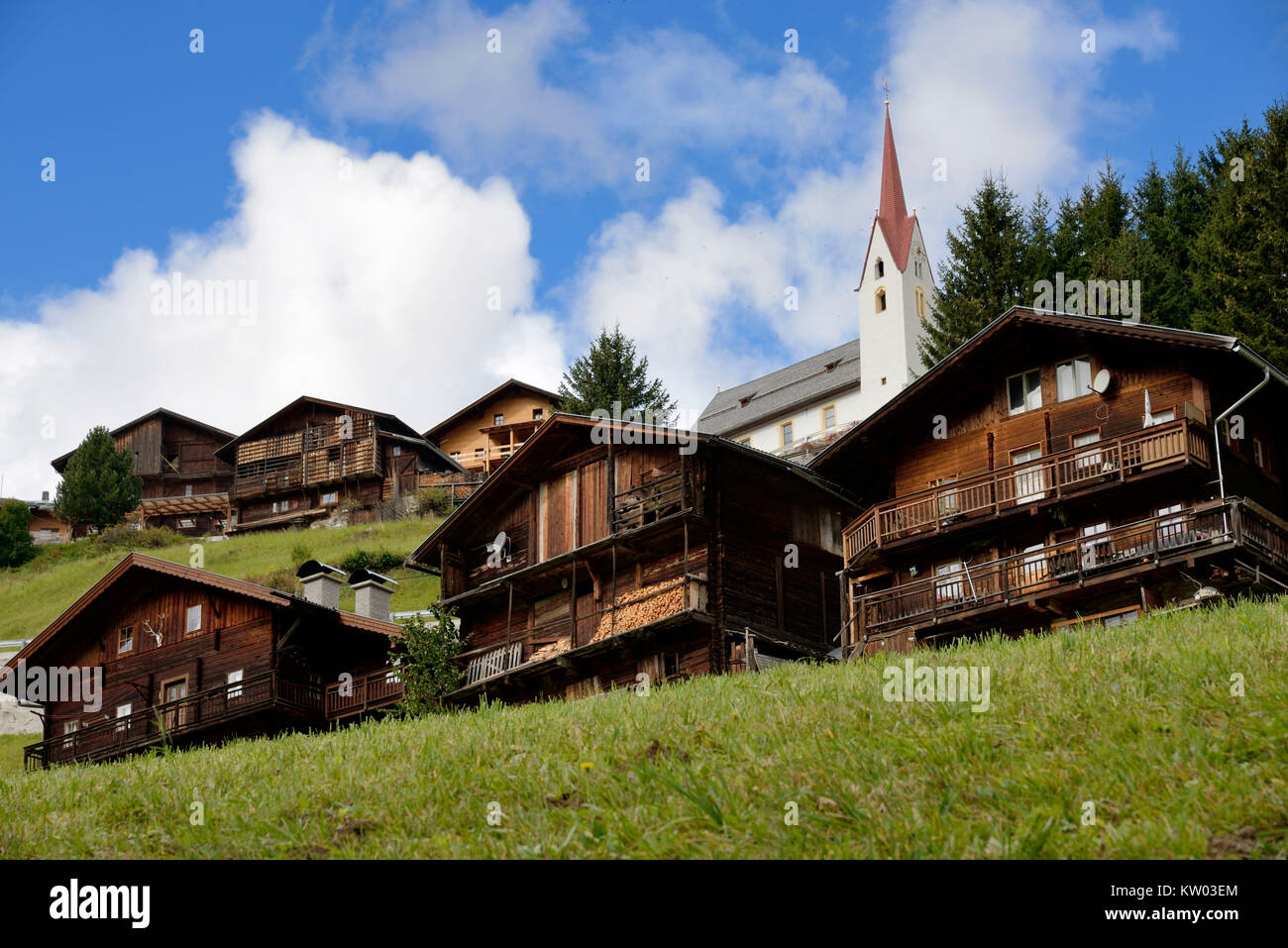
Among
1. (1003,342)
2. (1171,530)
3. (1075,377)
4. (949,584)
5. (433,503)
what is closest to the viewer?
(1171,530)

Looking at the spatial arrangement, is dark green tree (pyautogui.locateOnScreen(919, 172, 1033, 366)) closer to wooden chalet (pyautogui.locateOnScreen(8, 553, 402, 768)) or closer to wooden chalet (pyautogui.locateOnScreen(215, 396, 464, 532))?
wooden chalet (pyautogui.locateOnScreen(8, 553, 402, 768))

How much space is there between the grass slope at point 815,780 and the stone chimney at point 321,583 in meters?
24.9

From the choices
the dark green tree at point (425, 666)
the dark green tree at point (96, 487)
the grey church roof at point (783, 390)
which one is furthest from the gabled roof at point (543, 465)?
the dark green tree at point (96, 487)

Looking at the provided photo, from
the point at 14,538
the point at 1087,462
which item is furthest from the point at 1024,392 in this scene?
the point at 14,538

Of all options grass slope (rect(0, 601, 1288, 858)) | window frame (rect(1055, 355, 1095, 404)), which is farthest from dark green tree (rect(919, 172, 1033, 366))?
grass slope (rect(0, 601, 1288, 858))

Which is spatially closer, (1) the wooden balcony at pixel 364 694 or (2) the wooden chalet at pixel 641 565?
(2) the wooden chalet at pixel 641 565

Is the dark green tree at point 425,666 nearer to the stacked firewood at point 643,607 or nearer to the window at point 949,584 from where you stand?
the stacked firewood at point 643,607

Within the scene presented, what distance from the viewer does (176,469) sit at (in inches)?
3681

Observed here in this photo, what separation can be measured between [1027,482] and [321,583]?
2386 centimetres

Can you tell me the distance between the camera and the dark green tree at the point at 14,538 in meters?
81.0

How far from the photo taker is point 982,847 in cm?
1225

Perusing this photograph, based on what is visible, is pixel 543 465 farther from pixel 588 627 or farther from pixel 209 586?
pixel 209 586

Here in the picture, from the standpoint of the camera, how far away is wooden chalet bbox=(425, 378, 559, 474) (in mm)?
83625
